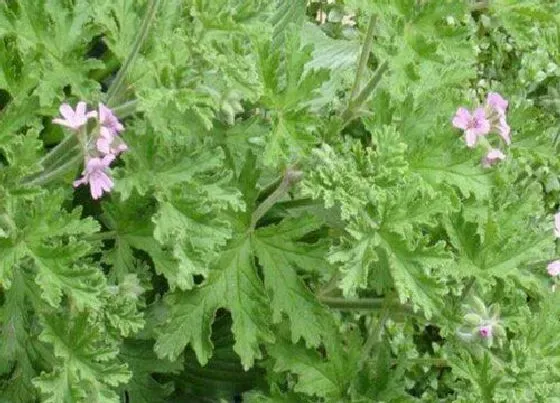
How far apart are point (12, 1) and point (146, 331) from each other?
31.4 inches

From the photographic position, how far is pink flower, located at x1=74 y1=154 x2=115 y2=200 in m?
1.63

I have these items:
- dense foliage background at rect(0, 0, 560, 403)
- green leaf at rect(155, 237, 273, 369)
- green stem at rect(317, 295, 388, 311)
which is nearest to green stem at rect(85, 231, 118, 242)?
dense foliage background at rect(0, 0, 560, 403)

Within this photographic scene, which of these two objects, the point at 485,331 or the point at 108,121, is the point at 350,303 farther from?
the point at 108,121

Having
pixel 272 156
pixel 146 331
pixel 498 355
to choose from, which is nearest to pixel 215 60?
pixel 272 156

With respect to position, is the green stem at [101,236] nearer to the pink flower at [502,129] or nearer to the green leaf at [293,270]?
the green leaf at [293,270]

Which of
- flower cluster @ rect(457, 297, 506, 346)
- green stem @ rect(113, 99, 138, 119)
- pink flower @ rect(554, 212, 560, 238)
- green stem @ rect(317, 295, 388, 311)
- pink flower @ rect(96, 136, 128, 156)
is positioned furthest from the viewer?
green stem @ rect(317, 295, 388, 311)

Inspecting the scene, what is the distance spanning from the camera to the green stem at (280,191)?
1.91 m

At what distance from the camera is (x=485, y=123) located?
188 centimetres

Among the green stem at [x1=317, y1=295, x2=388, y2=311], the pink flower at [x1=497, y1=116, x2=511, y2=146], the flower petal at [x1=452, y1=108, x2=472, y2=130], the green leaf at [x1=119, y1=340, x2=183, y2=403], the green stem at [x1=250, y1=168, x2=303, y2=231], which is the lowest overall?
the green leaf at [x1=119, y1=340, x2=183, y2=403]

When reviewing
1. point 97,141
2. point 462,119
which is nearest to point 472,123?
point 462,119

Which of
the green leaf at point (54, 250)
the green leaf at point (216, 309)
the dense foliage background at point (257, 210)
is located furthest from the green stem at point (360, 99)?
the green leaf at point (54, 250)

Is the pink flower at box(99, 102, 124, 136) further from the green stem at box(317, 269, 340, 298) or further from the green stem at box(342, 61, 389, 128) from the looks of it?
the green stem at box(317, 269, 340, 298)

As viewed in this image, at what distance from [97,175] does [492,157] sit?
0.78 meters

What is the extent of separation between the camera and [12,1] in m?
2.12
